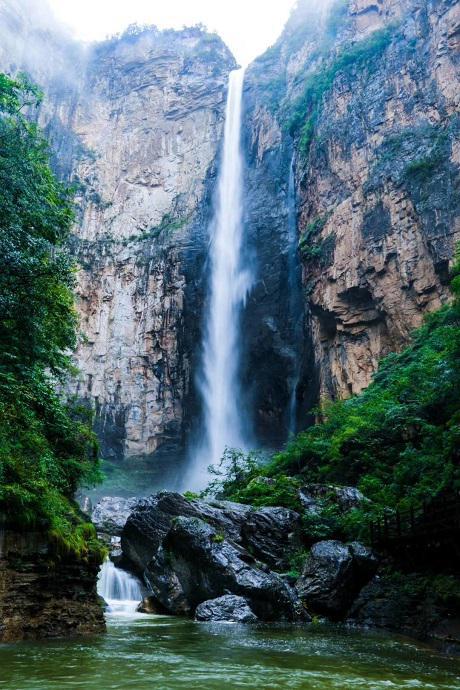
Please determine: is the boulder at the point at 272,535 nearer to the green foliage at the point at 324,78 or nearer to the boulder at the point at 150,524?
the boulder at the point at 150,524

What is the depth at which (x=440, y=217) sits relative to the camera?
82.0 feet

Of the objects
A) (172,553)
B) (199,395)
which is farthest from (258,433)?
(172,553)

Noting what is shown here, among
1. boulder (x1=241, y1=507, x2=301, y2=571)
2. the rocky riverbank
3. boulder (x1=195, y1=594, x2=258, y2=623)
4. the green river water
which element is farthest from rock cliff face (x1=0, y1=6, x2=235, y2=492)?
the green river water

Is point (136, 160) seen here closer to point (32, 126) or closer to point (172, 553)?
point (32, 126)

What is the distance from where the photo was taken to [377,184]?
2873cm

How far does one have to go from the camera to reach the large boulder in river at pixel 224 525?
1603cm

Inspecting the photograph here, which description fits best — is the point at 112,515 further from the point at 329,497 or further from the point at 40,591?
the point at 40,591

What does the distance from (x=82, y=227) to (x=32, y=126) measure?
35159 mm

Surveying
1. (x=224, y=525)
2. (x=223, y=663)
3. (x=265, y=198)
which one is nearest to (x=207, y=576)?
(x=224, y=525)

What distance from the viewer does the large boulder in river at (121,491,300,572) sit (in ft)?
52.6

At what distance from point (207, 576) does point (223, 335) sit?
75.9ft

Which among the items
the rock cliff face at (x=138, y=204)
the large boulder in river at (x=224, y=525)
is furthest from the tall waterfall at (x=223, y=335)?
the large boulder in river at (x=224, y=525)

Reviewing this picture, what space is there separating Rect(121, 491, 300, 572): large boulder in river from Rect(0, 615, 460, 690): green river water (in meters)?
6.30

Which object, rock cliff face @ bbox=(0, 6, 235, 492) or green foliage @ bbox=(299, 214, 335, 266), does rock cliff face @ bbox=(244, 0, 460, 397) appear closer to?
green foliage @ bbox=(299, 214, 335, 266)
